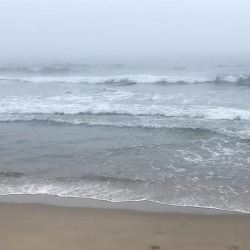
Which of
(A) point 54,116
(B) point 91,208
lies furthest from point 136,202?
(A) point 54,116

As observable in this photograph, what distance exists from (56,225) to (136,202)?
1771 millimetres

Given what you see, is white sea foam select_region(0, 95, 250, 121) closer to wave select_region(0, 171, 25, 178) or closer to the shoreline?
wave select_region(0, 171, 25, 178)

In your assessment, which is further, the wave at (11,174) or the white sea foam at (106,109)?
the white sea foam at (106,109)

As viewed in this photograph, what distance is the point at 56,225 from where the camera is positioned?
661 cm

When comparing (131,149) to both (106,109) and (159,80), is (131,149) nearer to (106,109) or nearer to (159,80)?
(106,109)

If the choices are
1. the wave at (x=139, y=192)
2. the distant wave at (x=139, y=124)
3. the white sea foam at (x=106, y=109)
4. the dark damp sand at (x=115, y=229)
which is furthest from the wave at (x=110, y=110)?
the dark damp sand at (x=115, y=229)

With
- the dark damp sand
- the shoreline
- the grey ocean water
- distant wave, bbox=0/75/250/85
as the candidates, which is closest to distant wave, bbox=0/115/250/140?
the grey ocean water

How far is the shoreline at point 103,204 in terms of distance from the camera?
23.5 feet

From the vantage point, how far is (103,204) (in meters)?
7.54

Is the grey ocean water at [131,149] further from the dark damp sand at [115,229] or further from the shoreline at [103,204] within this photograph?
the dark damp sand at [115,229]

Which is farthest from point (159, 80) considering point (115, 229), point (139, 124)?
point (115, 229)

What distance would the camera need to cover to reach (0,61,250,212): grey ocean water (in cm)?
834

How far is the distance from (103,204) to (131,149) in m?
4.20

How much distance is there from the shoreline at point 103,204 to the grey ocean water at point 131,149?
0.20 meters
